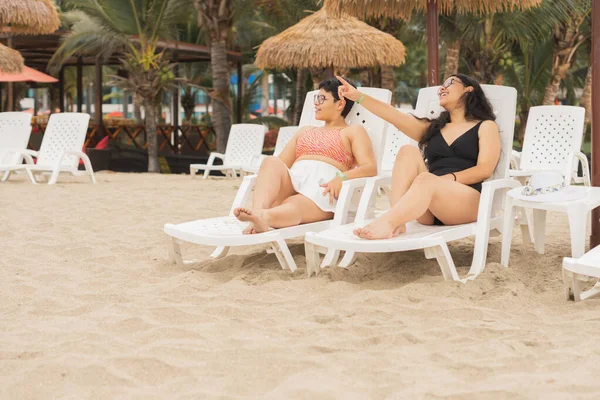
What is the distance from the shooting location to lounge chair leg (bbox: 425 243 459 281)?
3.75 m

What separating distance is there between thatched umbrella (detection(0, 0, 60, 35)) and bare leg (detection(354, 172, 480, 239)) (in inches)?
353

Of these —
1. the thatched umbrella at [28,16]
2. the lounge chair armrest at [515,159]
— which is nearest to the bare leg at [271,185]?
the lounge chair armrest at [515,159]

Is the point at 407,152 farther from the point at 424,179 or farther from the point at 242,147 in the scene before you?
the point at 242,147

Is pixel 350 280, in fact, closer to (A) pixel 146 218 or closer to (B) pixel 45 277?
(B) pixel 45 277

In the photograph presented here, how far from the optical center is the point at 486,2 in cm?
616

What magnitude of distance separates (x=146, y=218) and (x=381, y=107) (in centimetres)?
294

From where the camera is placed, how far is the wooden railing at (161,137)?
1778 cm

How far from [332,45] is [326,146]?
6.32 meters

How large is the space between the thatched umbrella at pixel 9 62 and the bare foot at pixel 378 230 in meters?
9.58

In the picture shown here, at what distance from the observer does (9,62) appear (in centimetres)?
1191

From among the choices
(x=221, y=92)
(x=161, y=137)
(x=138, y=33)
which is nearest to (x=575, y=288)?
(x=221, y=92)

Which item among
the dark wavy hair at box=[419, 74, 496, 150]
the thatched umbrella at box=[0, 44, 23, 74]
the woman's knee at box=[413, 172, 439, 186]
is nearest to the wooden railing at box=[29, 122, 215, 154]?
the thatched umbrella at box=[0, 44, 23, 74]

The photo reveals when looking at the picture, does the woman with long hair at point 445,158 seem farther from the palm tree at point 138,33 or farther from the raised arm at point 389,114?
the palm tree at point 138,33

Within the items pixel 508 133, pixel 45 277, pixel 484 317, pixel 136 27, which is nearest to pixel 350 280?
pixel 484 317
